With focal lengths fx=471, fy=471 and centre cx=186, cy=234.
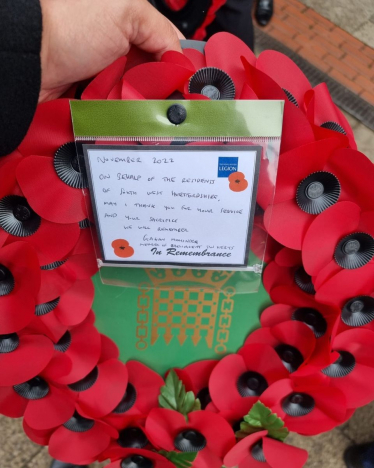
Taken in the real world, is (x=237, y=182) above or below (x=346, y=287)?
above

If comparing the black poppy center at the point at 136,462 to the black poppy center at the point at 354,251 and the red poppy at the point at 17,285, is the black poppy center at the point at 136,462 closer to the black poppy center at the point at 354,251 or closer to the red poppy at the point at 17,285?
the red poppy at the point at 17,285

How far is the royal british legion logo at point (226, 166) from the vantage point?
60 cm

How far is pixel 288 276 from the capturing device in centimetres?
76

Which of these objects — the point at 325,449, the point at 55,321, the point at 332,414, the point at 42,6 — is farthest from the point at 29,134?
the point at 325,449

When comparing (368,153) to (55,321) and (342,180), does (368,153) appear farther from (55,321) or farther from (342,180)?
(55,321)

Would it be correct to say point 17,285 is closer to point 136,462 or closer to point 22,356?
point 22,356

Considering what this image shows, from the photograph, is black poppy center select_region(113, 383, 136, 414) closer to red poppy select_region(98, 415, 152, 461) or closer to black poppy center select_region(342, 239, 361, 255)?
red poppy select_region(98, 415, 152, 461)

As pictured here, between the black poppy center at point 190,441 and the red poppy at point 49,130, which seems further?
the black poppy center at point 190,441

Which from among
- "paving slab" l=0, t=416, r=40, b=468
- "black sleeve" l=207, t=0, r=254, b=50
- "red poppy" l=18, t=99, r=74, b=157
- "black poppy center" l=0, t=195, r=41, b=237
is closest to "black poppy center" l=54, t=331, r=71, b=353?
"black poppy center" l=0, t=195, r=41, b=237

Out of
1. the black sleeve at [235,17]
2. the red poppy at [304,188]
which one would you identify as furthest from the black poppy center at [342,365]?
the black sleeve at [235,17]

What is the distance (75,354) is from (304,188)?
465mm

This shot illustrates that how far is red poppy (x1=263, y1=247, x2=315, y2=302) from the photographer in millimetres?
727

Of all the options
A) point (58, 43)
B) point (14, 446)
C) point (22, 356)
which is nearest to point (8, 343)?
point (22, 356)

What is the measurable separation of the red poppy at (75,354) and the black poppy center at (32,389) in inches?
0.8
